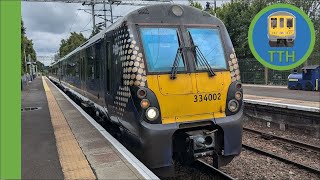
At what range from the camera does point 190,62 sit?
6340mm

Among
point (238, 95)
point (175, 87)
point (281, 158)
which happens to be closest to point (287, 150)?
point (281, 158)

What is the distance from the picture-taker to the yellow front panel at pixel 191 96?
6004mm

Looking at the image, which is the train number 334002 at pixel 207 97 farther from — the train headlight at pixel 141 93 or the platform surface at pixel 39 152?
the platform surface at pixel 39 152

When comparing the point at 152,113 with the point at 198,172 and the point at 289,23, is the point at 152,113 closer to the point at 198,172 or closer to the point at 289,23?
the point at 198,172

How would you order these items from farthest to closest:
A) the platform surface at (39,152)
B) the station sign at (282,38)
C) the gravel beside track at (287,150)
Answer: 1. the station sign at (282,38)
2. the gravel beside track at (287,150)
3. the platform surface at (39,152)

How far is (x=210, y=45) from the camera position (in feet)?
21.7

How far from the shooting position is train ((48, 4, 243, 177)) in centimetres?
595

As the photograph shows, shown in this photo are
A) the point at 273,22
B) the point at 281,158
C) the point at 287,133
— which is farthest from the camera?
the point at 273,22

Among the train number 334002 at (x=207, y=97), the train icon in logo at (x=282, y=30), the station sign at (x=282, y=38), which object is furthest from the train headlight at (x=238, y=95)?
the train icon in logo at (x=282, y=30)

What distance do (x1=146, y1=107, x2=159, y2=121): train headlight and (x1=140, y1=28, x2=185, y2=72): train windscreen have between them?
0.61m

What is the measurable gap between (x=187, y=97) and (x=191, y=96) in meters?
0.07

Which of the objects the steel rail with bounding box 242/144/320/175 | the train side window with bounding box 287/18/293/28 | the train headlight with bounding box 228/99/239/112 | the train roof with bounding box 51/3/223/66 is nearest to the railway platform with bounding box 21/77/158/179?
the train headlight with bounding box 228/99/239/112

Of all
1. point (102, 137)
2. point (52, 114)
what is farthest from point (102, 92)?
point (52, 114)

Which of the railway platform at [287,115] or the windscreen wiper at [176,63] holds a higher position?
the windscreen wiper at [176,63]
